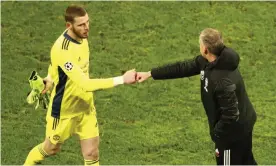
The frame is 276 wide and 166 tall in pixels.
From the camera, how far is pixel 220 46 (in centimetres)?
784

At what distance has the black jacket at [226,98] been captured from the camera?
25.5ft

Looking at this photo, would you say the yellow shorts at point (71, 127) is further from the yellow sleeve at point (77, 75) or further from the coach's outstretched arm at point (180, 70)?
the coach's outstretched arm at point (180, 70)

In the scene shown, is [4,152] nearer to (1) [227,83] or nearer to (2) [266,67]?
(1) [227,83]

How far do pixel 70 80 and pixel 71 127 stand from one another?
66 centimetres

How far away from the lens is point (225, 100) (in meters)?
7.73

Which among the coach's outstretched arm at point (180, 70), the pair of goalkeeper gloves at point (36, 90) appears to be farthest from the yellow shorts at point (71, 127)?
the coach's outstretched arm at point (180, 70)

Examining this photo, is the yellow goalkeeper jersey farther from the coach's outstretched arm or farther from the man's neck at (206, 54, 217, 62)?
the man's neck at (206, 54, 217, 62)

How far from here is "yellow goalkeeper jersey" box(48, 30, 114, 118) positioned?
27.7 feet

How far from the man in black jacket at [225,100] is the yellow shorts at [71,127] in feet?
5.47

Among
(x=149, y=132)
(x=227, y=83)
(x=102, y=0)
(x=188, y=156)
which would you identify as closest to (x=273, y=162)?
(x=188, y=156)

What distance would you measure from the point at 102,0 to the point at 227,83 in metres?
9.23


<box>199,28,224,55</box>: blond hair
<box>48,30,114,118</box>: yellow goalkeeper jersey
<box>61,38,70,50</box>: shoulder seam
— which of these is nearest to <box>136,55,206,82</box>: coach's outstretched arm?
<box>199,28,224,55</box>: blond hair

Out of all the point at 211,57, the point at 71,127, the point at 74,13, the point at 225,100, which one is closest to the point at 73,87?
the point at 71,127

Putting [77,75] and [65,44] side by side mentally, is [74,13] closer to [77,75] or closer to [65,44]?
[65,44]
